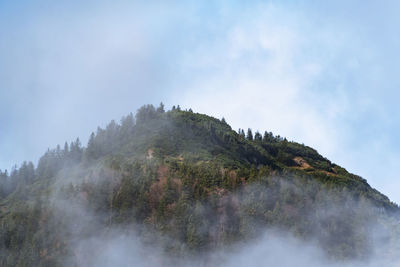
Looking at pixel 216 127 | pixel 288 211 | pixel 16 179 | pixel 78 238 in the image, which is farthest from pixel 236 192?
pixel 16 179

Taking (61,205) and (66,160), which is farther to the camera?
(66,160)

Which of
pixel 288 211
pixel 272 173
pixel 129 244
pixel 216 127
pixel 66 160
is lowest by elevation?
pixel 129 244

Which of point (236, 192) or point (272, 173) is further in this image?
point (272, 173)

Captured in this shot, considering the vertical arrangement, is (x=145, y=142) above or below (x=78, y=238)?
above

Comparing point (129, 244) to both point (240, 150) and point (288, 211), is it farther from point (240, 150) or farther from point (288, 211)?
point (240, 150)

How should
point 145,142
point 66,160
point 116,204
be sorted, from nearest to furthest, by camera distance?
point 116,204, point 145,142, point 66,160

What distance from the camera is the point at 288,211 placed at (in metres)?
114

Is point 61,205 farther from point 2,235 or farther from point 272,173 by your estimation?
point 272,173

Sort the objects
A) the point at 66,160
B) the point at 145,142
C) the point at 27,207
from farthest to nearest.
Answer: the point at 66,160, the point at 145,142, the point at 27,207

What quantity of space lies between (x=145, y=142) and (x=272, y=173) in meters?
46.6

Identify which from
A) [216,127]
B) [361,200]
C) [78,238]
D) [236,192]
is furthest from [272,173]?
Result: [216,127]

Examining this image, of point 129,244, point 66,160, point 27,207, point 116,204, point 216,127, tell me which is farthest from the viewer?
point 216,127

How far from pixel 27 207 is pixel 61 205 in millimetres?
A: 11183

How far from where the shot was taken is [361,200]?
122 m
